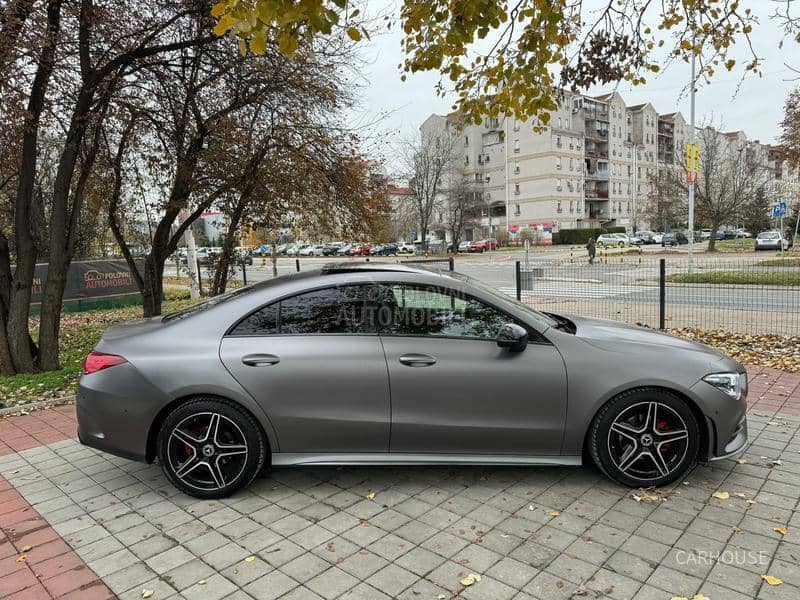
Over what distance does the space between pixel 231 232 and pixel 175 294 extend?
37.1 ft

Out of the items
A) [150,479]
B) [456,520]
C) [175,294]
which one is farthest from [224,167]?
[175,294]

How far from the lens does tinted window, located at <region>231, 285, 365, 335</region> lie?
148 inches

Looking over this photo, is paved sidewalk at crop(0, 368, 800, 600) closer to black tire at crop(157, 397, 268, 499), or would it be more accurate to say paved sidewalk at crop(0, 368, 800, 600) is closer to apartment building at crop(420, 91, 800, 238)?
black tire at crop(157, 397, 268, 499)

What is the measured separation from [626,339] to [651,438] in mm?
668

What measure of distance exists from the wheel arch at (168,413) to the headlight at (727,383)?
9.59 feet

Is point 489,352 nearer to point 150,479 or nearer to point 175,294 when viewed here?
→ point 150,479

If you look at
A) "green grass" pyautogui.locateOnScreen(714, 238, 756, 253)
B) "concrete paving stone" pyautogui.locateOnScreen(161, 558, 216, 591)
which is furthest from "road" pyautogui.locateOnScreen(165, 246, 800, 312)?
"green grass" pyautogui.locateOnScreen(714, 238, 756, 253)

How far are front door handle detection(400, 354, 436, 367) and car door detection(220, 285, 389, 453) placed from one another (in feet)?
0.48

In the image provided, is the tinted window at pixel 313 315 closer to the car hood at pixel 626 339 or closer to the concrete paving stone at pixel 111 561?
the concrete paving stone at pixel 111 561

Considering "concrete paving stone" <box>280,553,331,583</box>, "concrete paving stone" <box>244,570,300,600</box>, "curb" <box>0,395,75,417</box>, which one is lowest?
"concrete paving stone" <box>280,553,331,583</box>

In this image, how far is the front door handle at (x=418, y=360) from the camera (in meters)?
3.60

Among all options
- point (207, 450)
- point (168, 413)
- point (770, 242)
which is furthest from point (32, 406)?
point (770, 242)

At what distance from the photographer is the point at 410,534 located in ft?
10.5

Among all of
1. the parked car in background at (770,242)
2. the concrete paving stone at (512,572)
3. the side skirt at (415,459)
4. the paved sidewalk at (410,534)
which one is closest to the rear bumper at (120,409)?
the paved sidewalk at (410,534)
